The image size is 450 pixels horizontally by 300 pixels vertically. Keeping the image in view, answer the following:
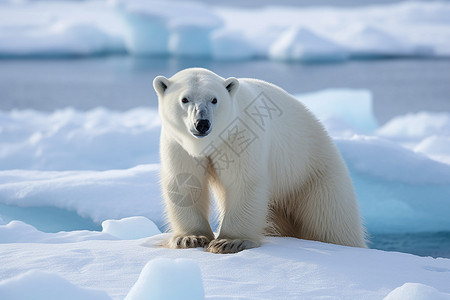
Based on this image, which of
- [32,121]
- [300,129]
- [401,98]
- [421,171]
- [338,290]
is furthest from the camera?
[401,98]

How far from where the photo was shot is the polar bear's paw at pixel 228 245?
9.50ft

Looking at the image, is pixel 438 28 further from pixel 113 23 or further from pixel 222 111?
pixel 222 111

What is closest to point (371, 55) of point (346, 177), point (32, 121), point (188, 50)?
point (188, 50)

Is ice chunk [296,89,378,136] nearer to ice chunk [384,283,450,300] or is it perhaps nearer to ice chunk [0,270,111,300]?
ice chunk [384,283,450,300]

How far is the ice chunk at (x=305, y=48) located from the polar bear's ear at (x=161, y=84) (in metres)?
17.4

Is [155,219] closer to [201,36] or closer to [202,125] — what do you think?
[202,125]

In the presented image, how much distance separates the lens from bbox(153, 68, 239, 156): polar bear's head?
270 centimetres

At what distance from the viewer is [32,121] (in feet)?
29.3

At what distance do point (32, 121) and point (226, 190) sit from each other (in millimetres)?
6602

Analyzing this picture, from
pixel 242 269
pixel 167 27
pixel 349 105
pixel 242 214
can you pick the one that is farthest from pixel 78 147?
pixel 167 27

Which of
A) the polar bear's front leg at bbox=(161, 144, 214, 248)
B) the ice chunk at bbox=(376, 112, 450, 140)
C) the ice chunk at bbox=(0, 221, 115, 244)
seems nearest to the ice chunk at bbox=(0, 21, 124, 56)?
the ice chunk at bbox=(376, 112, 450, 140)

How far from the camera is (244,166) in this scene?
2.89m

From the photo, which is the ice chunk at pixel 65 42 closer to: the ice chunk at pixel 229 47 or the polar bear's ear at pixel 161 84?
the ice chunk at pixel 229 47

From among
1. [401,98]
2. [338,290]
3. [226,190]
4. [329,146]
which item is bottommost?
[338,290]
